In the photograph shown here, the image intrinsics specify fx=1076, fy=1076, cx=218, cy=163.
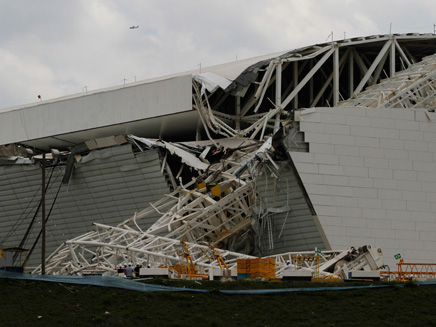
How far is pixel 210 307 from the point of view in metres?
44.2

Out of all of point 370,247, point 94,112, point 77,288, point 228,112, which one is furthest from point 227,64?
point 77,288

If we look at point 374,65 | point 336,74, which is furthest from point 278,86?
point 374,65

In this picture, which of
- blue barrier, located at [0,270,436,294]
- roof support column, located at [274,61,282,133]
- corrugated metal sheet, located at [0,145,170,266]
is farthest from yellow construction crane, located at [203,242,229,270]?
roof support column, located at [274,61,282,133]

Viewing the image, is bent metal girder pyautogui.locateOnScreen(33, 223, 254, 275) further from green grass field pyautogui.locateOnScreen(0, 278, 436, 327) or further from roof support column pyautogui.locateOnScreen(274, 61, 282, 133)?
green grass field pyautogui.locateOnScreen(0, 278, 436, 327)

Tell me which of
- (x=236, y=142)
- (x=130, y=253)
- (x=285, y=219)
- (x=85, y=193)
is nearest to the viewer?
(x=130, y=253)

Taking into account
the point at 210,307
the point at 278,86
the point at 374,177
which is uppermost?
the point at 278,86

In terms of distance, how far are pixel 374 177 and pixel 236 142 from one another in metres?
17.7

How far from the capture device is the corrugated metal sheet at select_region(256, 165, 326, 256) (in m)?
64.4

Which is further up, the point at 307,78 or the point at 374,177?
the point at 307,78

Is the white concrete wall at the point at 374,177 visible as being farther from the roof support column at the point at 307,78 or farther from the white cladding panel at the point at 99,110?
Answer: the white cladding panel at the point at 99,110

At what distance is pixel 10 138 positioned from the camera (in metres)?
86.8

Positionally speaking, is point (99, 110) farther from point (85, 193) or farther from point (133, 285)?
point (133, 285)

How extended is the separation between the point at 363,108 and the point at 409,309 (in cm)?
2406

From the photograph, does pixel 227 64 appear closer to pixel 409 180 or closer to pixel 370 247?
pixel 409 180
